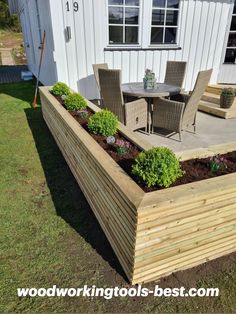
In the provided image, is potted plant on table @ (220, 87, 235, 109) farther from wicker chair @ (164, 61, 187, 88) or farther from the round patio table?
the round patio table

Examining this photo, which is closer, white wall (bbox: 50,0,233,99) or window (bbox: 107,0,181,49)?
white wall (bbox: 50,0,233,99)

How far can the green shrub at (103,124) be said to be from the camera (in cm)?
278

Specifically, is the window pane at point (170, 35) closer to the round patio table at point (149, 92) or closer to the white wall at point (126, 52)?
the white wall at point (126, 52)

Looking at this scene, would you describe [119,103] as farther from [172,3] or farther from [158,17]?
[172,3]

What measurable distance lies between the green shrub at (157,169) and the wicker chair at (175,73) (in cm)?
379

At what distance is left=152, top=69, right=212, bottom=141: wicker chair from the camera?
12.6 ft

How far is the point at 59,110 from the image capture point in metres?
3.65

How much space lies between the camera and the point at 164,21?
19.0 feet

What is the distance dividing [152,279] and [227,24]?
22.3 feet

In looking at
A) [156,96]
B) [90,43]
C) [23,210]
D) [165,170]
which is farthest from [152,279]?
[90,43]

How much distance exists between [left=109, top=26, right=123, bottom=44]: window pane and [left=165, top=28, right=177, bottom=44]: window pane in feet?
3.89

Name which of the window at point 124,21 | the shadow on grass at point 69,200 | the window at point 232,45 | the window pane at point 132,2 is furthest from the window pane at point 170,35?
the shadow on grass at point 69,200

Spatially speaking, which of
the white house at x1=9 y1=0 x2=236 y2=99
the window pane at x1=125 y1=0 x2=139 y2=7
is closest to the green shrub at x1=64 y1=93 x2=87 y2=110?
the white house at x1=9 y1=0 x2=236 y2=99

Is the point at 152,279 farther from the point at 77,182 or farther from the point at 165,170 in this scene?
the point at 77,182
